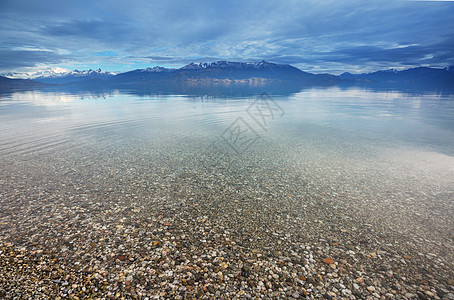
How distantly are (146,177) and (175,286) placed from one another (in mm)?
9101

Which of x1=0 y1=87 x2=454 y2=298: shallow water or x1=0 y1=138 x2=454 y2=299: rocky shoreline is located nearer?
x1=0 y1=138 x2=454 y2=299: rocky shoreline

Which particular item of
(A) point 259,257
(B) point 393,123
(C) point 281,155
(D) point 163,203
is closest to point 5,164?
(D) point 163,203

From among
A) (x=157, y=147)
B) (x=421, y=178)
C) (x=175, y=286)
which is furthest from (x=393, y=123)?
(x=175, y=286)

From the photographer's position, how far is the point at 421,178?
14.6m

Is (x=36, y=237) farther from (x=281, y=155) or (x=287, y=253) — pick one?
(x=281, y=155)

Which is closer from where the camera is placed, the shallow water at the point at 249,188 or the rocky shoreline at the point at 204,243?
the rocky shoreline at the point at 204,243

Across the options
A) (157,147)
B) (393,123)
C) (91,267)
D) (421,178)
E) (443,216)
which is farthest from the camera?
(393,123)

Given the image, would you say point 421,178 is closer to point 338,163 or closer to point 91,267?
point 338,163

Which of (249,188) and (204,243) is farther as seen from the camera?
(249,188)

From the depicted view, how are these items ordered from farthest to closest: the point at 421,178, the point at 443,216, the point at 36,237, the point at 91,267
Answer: the point at 421,178, the point at 443,216, the point at 36,237, the point at 91,267

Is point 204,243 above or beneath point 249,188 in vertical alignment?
beneath

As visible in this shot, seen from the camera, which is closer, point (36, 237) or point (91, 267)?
point (91, 267)

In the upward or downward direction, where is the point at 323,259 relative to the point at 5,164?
downward

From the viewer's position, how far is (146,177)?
14859mm
